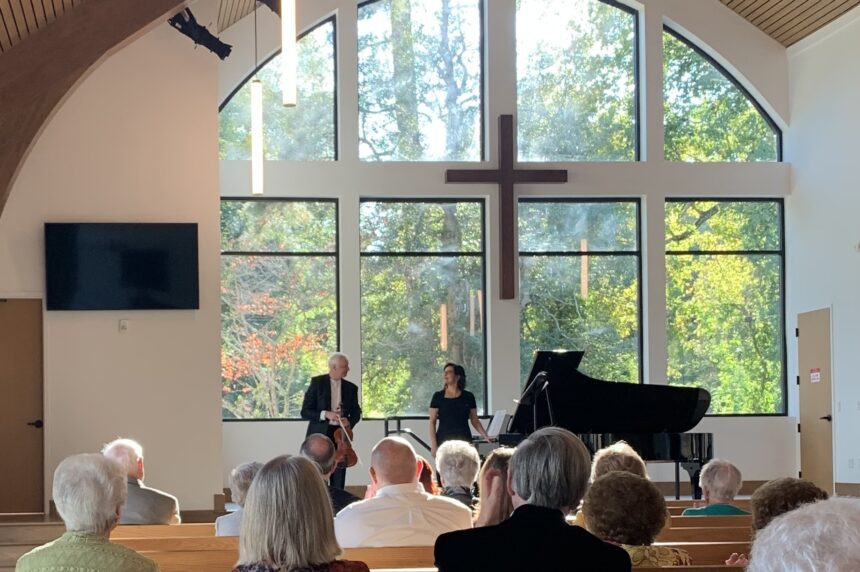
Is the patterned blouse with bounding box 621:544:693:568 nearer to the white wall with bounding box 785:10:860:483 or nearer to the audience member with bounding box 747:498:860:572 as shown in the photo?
the audience member with bounding box 747:498:860:572

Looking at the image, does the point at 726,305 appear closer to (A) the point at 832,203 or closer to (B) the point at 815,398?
(B) the point at 815,398

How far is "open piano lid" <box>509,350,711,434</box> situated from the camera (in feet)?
30.1

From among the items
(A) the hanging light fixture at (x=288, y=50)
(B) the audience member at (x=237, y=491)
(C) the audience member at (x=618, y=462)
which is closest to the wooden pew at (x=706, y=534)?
(C) the audience member at (x=618, y=462)

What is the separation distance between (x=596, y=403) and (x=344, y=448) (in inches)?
82.7

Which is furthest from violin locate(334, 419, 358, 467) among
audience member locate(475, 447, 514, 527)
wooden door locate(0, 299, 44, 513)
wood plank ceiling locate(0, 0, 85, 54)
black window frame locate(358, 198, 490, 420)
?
audience member locate(475, 447, 514, 527)

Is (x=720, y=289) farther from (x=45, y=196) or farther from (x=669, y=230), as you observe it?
(x=45, y=196)

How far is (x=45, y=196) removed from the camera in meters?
9.67

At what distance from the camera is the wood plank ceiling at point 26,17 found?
6570 mm

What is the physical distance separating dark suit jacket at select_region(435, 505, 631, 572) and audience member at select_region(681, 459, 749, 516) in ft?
7.87

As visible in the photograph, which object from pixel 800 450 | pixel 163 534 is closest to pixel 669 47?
pixel 800 450

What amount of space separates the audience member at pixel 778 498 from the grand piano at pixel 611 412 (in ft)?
18.0

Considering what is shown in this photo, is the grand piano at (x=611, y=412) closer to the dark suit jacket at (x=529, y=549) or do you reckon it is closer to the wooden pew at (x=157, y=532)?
the wooden pew at (x=157, y=532)

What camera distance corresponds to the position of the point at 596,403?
30.9 ft

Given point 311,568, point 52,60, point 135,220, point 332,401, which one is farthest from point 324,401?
point 311,568
